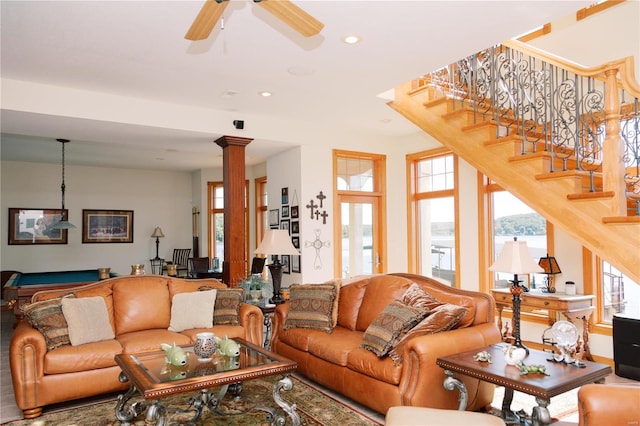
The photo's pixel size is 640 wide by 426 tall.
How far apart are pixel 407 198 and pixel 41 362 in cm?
527

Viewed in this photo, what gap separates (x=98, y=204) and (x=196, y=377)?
8.35 m

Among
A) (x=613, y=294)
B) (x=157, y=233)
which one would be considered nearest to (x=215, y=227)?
(x=157, y=233)

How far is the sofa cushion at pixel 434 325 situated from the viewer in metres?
3.27

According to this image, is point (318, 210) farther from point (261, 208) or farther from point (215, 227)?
point (215, 227)

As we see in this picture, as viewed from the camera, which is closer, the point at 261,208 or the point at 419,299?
the point at 419,299

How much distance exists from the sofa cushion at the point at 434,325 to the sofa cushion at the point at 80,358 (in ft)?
7.53

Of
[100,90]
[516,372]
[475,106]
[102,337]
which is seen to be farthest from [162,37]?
[516,372]

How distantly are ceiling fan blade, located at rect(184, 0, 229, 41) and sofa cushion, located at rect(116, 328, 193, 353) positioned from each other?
2.60m

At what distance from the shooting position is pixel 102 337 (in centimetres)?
392

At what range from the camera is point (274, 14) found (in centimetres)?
240

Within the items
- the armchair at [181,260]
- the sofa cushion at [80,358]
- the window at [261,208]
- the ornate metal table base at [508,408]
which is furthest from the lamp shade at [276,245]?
the armchair at [181,260]

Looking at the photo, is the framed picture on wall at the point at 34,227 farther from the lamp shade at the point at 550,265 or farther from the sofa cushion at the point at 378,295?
the lamp shade at the point at 550,265

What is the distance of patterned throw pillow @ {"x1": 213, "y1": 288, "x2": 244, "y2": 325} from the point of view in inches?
177

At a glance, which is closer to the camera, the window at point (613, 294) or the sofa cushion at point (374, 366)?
the sofa cushion at point (374, 366)
